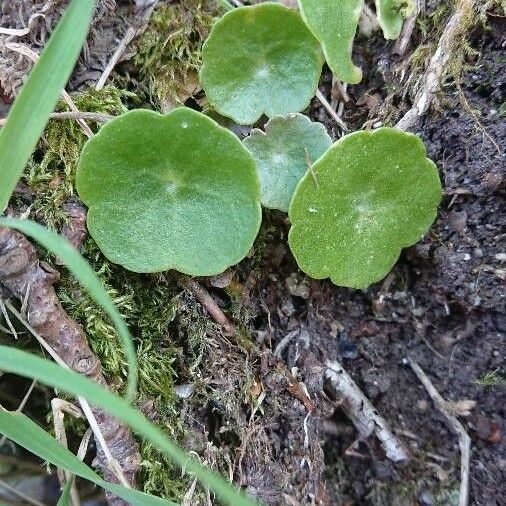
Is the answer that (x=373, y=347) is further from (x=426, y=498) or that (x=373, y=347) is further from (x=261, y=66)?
(x=261, y=66)

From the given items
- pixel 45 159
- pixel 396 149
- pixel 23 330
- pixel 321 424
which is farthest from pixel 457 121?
pixel 23 330

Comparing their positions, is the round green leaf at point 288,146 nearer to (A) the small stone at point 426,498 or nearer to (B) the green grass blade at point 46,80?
(B) the green grass blade at point 46,80

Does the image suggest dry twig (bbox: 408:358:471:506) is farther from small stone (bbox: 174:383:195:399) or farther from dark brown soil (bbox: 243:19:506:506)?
small stone (bbox: 174:383:195:399)

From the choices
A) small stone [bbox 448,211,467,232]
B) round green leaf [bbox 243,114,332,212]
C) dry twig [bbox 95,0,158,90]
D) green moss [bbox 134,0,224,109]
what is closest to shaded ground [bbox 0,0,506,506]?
small stone [bbox 448,211,467,232]

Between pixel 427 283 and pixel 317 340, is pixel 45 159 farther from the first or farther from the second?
pixel 427 283

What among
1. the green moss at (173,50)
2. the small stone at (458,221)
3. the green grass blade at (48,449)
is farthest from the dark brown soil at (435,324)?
the green grass blade at (48,449)
